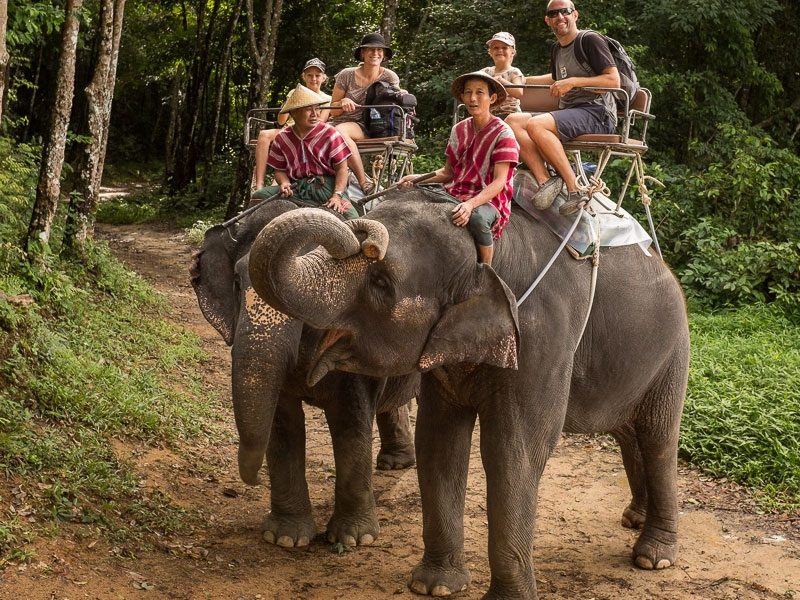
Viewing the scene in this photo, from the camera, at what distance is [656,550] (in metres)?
5.17

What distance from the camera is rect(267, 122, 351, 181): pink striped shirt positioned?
5273mm

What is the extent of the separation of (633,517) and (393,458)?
1.88 m

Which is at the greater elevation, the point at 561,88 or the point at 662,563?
the point at 561,88

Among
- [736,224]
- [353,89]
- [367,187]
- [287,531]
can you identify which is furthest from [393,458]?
[736,224]

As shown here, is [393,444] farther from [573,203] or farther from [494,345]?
[494,345]

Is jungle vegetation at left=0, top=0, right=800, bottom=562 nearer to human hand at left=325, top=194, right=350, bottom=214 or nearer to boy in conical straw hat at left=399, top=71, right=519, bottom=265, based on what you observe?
human hand at left=325, top=194, right=350, bottom=214

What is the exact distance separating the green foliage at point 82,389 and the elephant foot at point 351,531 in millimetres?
858

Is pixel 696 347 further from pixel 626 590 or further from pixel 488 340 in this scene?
pixel 488 340

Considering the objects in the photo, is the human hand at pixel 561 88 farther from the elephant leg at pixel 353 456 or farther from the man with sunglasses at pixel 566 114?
the elephant leg at pixel 353 456

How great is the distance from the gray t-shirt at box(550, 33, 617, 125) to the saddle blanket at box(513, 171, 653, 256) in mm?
479

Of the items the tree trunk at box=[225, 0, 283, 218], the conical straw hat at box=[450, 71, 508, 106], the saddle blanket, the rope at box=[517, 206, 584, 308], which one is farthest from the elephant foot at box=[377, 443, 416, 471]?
the tree trunk at box=[225, 0, 283, 218]

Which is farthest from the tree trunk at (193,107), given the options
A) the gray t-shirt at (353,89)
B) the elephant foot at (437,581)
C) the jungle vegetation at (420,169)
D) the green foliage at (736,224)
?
the elephant foot at (437,581)

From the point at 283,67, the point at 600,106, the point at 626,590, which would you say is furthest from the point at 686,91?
the point at 283,67

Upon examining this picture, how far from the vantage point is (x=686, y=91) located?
531 inches
